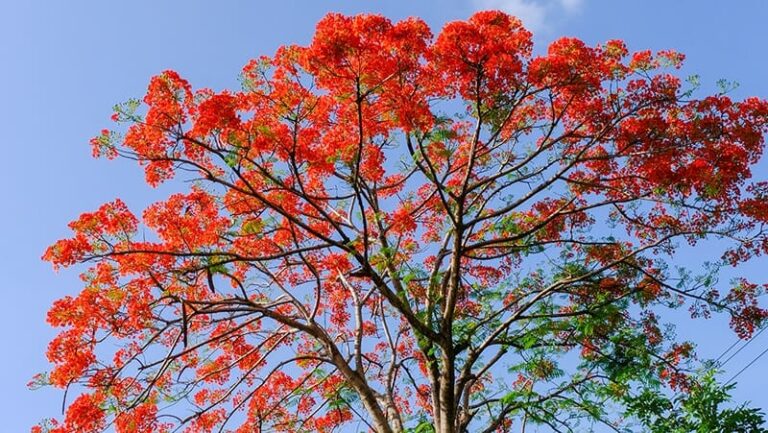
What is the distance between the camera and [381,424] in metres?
10.3

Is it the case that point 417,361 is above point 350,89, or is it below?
below

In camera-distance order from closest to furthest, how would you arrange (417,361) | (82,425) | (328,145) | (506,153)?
(82,425), (328,145), (506,153), (417,361)

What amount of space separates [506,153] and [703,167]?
256cm

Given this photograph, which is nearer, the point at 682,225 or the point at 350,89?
the point at 350,89

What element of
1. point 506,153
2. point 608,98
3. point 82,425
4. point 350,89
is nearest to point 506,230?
point 506,153

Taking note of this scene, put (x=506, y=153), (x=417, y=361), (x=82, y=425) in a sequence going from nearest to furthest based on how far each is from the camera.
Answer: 1. (x=82, y=425)
2. (x=506, y=153)
3. (x=417, y=361)

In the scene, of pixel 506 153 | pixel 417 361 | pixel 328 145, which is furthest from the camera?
pixel 417 361

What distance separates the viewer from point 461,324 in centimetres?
1053

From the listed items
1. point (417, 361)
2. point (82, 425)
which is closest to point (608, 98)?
point (417, 361)

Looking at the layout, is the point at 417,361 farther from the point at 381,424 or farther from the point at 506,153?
the point at 506,153

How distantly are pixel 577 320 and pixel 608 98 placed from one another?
9.51ft

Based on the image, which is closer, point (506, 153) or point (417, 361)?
point (506, 153)

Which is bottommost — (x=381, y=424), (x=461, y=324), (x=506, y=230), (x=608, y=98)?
(x=381, y=424)

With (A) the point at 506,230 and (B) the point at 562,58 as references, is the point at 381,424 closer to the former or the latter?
(A) the point at 506,230
